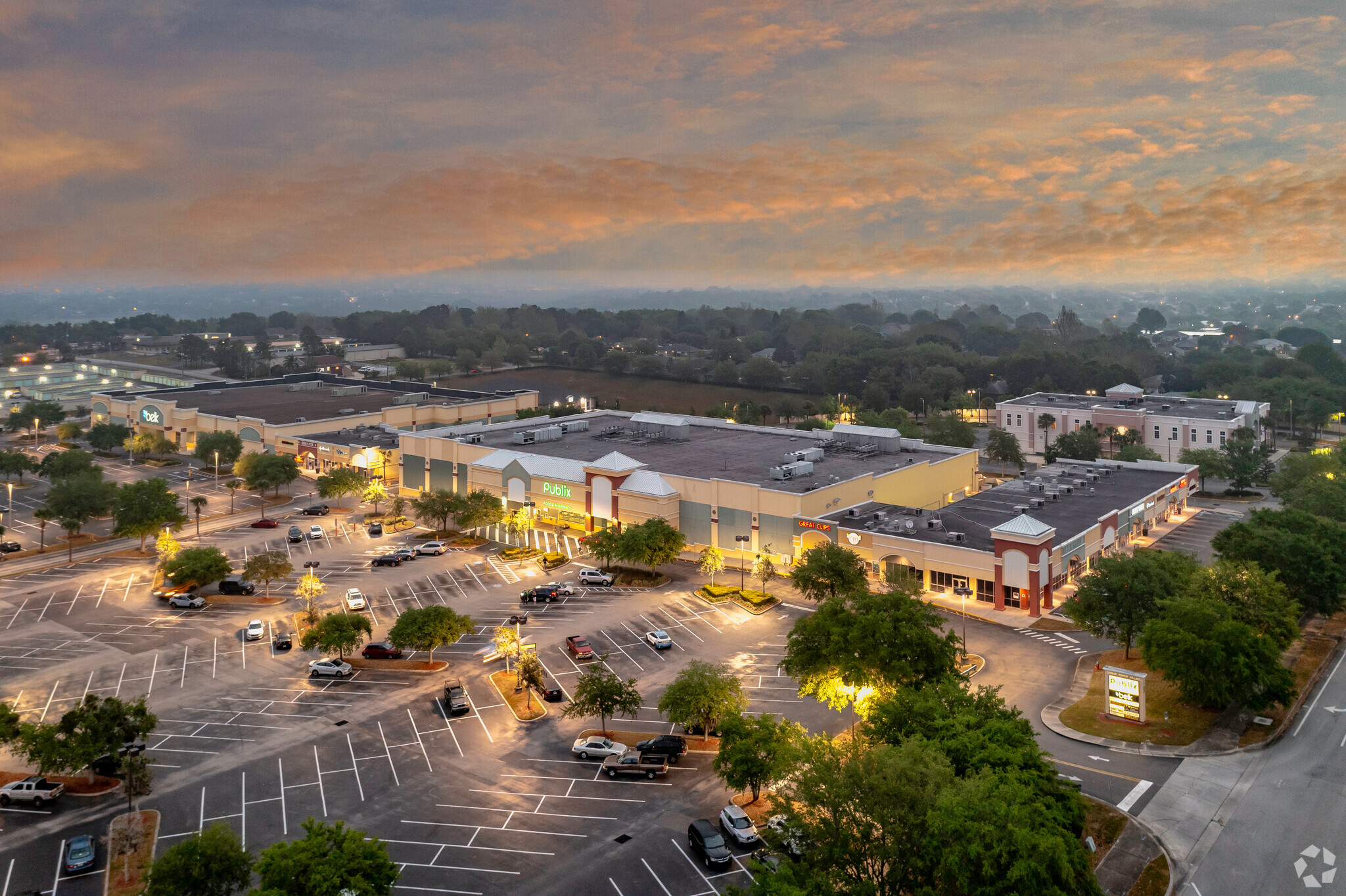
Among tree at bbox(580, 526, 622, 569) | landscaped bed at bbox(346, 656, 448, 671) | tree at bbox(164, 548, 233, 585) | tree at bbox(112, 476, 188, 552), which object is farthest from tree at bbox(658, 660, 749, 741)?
tree at bbox(112, 476, 188, 552)

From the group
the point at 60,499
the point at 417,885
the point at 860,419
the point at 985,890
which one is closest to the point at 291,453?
the point at 60,499

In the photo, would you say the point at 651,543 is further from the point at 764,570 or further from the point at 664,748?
the point at 664,748

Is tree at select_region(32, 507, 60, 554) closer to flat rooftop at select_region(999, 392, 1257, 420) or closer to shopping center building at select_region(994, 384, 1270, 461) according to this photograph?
flat rooftop at select_region(999, 392, 1257, 420)

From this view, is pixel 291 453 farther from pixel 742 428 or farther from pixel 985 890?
pixel 985 890

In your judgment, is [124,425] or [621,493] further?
[124,425]

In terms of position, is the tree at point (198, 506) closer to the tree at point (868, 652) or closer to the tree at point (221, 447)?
the tree at point (221, 447)
